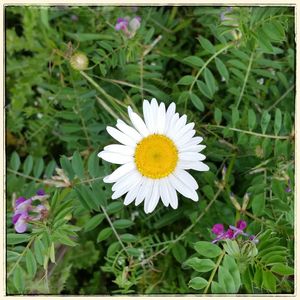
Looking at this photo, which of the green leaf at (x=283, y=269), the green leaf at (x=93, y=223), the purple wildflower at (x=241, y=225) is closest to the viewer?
the green leaf at (x=283, y=269)

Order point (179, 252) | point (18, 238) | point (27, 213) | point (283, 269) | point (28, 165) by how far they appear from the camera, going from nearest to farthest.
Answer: point (283, 269) → point (18, 238) → point (27, 213) → point (179, 252) → point (28, 165)

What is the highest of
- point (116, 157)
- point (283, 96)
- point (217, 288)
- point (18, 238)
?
point (283, 96)

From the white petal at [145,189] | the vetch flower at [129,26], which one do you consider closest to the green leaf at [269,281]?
the white petal at [145,189]

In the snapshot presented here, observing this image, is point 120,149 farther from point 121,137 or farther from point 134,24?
point 134,24

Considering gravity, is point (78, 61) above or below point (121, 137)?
above

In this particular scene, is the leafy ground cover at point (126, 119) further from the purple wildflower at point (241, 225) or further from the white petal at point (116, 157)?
the white petal at point (116, 157)

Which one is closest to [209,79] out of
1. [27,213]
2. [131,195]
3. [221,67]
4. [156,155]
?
[221,67]
